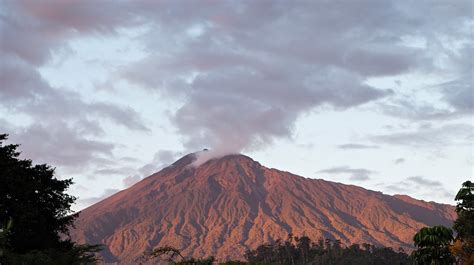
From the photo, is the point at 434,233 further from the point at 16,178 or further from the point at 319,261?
the point at 319,261

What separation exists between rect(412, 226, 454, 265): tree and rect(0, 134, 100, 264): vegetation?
1660 centimetres

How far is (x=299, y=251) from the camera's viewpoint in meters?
182

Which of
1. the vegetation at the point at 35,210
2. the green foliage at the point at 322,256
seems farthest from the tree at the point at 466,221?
the green foliage at the point at 322,256

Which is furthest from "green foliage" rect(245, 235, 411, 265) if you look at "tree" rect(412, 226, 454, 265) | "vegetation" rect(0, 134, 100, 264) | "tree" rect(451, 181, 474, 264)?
"tree" rect(412, 226, 454, 265)

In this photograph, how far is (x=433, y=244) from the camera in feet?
116

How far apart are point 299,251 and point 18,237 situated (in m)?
147

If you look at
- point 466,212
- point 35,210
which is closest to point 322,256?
point 466,212

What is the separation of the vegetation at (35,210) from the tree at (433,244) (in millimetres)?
16600

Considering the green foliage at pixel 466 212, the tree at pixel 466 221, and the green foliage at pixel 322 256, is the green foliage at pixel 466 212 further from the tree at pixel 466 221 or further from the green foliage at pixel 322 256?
the green foliage at pixel 322 256

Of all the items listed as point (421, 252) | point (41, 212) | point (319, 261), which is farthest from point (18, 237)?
point (319, 261)

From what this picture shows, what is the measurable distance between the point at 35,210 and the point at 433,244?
22576mm

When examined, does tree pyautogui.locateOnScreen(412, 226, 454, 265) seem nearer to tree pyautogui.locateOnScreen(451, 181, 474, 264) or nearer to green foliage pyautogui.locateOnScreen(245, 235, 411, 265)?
tree pyautogui.locateOnScreen(451, 181, 474, 264)

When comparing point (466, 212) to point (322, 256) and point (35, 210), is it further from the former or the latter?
point (322, 256)

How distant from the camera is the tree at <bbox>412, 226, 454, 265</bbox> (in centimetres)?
3453
